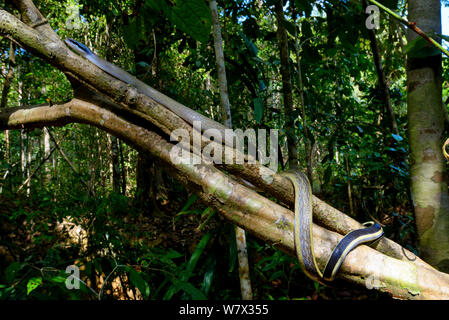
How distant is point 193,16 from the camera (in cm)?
70

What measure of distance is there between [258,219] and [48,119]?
0.92 meters

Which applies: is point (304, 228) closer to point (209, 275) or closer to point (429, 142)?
point (429, 142)

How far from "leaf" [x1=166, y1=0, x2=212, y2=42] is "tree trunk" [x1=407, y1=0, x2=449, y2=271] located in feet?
2.39

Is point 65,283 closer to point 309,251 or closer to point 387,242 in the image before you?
point 309,251

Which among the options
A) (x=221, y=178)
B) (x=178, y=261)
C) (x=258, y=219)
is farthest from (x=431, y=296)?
(x=178, y=261)

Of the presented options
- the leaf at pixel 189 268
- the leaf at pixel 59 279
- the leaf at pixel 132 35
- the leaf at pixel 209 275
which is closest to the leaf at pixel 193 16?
the leaf at pixel 132 35

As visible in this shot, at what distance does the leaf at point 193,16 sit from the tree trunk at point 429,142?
0.73 m

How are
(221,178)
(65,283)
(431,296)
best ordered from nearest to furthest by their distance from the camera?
(431,296), (221,178), (65,283)

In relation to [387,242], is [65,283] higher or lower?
lower

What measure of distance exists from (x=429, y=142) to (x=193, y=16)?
0.85 meters

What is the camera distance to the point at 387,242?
37.4 inches
